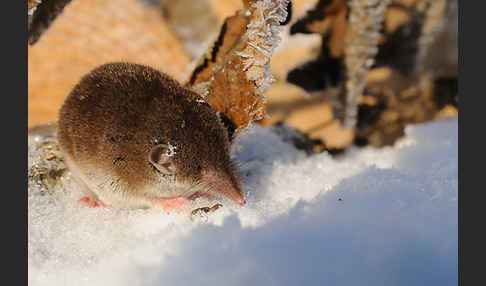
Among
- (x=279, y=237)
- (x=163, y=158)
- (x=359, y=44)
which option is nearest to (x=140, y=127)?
(x=163, y=158)

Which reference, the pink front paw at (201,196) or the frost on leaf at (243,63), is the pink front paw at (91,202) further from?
the frost on leaf at (243,63)

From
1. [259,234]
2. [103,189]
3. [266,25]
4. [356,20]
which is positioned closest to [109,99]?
[103,189]

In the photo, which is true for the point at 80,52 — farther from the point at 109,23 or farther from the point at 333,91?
the point at 333,91

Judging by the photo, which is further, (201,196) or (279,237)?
(201,196)

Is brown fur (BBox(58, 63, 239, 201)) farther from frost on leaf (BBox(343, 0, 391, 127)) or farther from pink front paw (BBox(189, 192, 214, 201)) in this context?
frost on leaf (BBox(343, 0, 391, 127))

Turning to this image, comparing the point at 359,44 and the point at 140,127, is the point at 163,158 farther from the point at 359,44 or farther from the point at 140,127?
the point at 359,44
